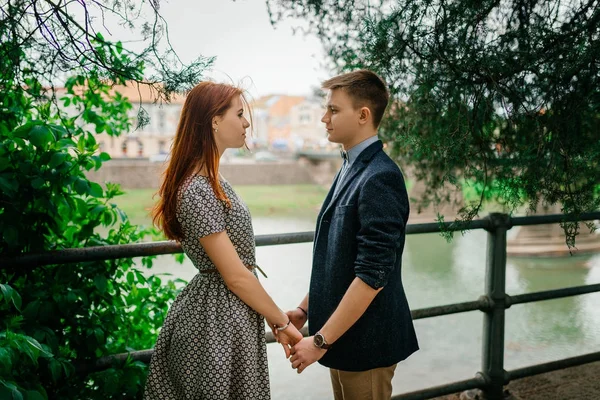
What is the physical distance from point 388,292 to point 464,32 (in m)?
1.19

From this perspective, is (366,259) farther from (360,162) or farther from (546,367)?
(546,367)

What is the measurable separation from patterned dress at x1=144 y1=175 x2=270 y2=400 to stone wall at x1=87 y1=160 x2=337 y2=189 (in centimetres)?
2377

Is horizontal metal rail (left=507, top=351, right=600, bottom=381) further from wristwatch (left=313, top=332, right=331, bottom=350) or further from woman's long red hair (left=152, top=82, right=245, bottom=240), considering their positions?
woman's long red hair (left=152, top=82, right=245, bottom=240)

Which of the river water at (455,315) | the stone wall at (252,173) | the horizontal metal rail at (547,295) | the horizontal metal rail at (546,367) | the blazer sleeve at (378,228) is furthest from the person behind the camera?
the stone wall at (252,173)

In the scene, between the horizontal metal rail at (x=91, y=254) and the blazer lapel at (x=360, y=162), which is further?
the horizontal metal rail at (x=91, y=254)

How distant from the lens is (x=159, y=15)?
1668 millimetres

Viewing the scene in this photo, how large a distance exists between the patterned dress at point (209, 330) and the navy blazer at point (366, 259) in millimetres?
195

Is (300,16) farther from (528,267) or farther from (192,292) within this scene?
(528,267)

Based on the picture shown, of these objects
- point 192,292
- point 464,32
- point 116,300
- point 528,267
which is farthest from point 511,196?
point 528,267

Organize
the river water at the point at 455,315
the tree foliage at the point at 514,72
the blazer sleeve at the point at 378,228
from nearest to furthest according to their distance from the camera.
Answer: the blazer sleeve at the point at 378,228 < the tree foliage at the point at 514,72 < the river water at the point at 455,315

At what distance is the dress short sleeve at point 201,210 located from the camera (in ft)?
4.76

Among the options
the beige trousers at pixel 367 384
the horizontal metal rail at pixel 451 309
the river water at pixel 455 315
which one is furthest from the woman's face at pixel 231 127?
the river water at pixel 455 315

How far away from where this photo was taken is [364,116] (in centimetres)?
153

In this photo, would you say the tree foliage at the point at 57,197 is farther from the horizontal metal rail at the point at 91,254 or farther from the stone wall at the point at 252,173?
the stone wall at the point at 252,173
